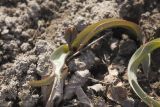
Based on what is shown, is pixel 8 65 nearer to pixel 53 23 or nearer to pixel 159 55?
pixel 53 23

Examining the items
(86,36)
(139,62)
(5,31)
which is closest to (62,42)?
(86,36)

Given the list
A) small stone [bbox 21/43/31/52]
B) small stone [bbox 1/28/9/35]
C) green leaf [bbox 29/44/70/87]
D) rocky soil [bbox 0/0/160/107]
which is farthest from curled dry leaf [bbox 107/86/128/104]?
small stone [bbox 1/28/9/35]

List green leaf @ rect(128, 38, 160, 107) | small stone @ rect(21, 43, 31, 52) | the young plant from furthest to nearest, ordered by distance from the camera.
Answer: small stone @ rect(21, 43, 31, 52) < the young plant < green leaf @ rect(128, 38, 160, 107)

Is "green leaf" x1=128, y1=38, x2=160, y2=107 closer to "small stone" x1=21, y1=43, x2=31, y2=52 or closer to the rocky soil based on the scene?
the rocky soil

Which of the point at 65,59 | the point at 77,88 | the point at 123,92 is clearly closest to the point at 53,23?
the point at 65,59

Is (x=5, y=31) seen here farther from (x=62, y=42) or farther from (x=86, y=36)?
(x=86, y=36)
